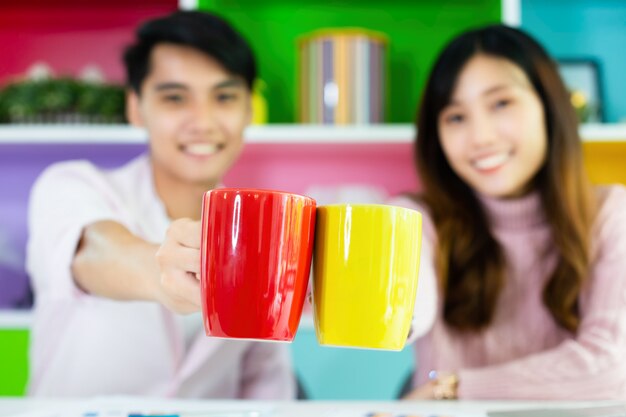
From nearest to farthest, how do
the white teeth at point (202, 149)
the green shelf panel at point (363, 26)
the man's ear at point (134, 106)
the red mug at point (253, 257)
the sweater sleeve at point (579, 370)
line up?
1. the red mug at point (253, 257)
2. the sweater sleeve at point (579, 370)
3. the white teeth at point (202, 149)
4. the man's ear at point (134, 106)
5. the green shelf panel at point (363, 26)

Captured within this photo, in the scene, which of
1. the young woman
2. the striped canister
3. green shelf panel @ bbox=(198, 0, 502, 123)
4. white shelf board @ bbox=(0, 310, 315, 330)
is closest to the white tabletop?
the young woman

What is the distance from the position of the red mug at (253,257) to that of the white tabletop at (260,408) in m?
0.20

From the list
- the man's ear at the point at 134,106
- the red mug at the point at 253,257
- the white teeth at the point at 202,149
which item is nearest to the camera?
the red mug at the point at 253,257

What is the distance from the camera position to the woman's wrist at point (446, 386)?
118 cm

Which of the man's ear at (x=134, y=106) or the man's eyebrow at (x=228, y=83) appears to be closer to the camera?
the man's eyebrow at (x=228, y=83)

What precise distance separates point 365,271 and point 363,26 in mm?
1629

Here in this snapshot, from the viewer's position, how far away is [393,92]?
2.09 meters

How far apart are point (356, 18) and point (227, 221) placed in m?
1.64

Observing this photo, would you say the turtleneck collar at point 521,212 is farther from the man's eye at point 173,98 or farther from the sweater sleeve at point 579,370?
the man's eye at point 173,98

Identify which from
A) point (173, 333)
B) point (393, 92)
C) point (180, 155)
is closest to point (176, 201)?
point (180, 155)

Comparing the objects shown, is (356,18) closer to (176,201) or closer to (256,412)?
(176,201)

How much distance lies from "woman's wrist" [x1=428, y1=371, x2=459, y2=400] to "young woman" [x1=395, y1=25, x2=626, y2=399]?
0.35ft

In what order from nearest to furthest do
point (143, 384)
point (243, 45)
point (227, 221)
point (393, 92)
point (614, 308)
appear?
point (227, 221), point (614, 308), point (143, 384), point (243, 45), point (393, 92)

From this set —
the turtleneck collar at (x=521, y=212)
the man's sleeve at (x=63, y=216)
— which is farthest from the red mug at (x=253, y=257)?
the turtleneck collar at (x=521, y=212)
